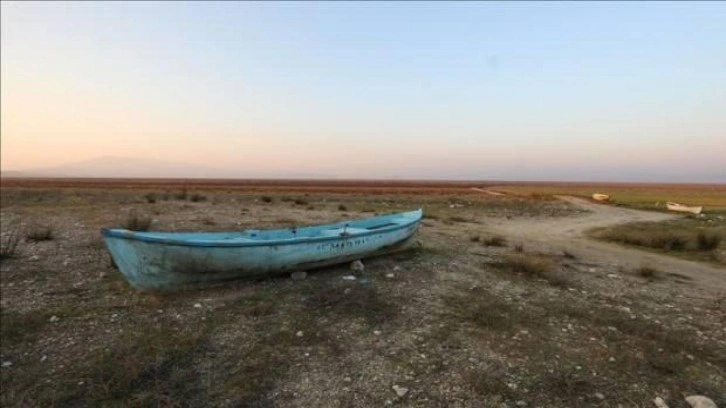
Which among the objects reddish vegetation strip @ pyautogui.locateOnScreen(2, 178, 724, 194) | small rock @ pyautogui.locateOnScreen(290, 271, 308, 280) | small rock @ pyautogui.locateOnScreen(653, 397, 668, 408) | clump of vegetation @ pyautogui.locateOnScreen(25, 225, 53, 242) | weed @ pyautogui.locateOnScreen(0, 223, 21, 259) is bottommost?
reddish vegetation strip @ pyautogui.locateOnScreen(2, 178, 724, 194)

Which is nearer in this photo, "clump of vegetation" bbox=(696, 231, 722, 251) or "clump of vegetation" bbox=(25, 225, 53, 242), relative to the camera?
"clump of vegetation" bbox=(25, 225, 53, 242)

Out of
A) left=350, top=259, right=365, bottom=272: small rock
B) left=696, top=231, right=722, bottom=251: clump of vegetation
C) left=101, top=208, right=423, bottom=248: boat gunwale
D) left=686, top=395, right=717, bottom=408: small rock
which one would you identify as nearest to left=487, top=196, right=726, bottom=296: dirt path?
left=696, top=231, right=722, bottom=251: clump of vegetation

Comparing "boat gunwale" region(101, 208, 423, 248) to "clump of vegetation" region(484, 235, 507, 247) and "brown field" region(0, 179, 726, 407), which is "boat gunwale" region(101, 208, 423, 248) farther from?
"clump of vegetation" region(484, 235, 507, 247)

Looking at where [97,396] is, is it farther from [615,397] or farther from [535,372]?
[615,397]

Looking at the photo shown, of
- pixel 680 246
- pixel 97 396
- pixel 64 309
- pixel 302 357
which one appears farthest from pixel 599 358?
pixel 680 246

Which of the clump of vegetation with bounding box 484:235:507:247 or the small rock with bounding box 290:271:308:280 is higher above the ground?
the small rock with bounding box 290:271:308:280

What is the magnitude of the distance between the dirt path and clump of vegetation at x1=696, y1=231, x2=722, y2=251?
1863 millimetres

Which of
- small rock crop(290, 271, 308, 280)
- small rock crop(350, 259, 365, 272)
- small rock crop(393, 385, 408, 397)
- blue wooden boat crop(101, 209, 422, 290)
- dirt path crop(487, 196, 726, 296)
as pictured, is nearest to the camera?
small rock crop(393, 385, 408, 397)

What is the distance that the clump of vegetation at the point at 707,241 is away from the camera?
1541cm

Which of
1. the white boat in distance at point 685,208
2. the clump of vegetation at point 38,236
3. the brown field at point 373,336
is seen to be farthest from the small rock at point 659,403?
the white boat in distance at point 685,208

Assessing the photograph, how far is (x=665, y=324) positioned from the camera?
Result: 754cm

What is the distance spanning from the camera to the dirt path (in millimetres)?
11684

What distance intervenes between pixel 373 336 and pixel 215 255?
11.0ft

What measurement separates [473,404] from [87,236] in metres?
12.4
